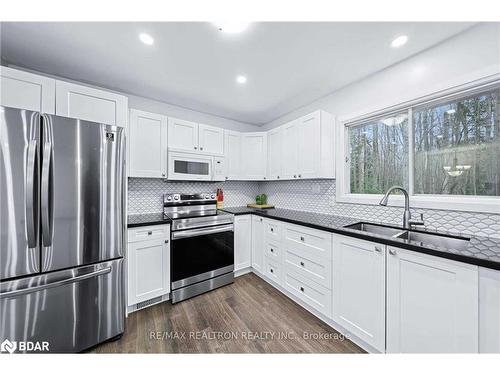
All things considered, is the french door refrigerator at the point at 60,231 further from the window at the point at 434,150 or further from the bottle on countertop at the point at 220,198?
the window at the point at 434,150

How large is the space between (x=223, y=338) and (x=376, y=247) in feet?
4.75

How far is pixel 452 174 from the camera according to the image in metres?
1.64

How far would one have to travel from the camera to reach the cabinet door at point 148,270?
6.22 feet

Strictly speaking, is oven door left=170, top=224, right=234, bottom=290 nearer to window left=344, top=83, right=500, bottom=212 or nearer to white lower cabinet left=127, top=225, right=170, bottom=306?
white lower cabinet left=127, top=225, right=170, bottom=306

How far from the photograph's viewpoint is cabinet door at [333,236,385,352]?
1.37 m

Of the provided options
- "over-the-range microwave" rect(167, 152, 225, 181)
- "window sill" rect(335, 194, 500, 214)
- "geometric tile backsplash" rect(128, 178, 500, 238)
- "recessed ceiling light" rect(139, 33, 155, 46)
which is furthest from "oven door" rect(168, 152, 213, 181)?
"window sill" rect(335, 194, 500, 214)

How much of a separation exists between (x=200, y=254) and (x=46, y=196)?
1457mm

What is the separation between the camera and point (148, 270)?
6.50 ft

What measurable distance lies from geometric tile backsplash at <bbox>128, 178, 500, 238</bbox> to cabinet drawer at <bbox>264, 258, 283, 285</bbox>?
93 cm

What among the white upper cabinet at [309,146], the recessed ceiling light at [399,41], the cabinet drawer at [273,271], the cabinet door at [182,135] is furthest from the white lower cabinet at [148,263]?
the recessed ceiling light at [399,41]

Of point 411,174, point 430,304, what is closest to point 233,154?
point 411,174

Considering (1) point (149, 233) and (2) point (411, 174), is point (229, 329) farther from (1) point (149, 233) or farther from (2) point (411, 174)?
(2) point (411, 174)

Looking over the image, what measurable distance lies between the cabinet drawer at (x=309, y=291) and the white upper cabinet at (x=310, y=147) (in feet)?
3.94
